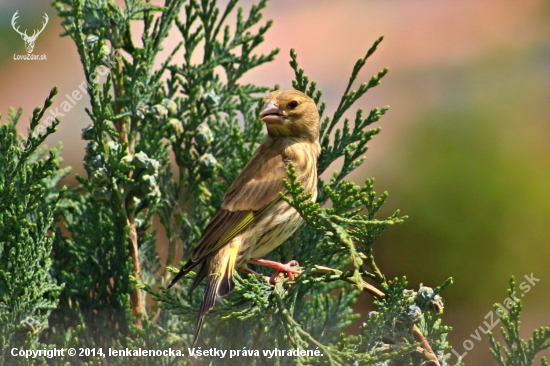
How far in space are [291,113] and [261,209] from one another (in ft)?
1.58

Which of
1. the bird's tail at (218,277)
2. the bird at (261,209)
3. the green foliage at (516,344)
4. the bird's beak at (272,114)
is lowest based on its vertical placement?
the green foliage at (516,344)

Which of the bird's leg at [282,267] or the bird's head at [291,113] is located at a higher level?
the bird's head at [291,113]

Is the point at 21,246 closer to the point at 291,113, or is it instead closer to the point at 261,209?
the point at 261,209

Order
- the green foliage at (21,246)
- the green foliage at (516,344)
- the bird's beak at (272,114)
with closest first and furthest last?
1. the green foliage at (516,344)
2. the green foliage at (21,246)
3. the bird's beak at (272,114)

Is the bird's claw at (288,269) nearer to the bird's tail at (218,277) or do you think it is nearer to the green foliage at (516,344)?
the bird's tail at (218,277)

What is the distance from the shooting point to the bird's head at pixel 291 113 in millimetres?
2713

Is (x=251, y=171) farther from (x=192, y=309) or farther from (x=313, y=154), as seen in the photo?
(x=192, y=309)

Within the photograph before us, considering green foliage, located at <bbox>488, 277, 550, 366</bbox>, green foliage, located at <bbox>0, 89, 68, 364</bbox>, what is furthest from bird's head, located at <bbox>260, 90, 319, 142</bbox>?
green foliage, located at <bbox>488, 277, 550, 366</bbox>

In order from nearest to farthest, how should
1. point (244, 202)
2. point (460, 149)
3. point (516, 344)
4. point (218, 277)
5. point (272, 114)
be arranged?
point (516, 344) < point (218, 277) < point (244, 202) < point (272, 114) < point (460, 149)

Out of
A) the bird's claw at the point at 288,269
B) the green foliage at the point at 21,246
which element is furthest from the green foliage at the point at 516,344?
the green foliage at the point at 21,246

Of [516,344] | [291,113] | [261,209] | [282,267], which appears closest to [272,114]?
[291,113]

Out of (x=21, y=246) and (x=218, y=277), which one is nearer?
(x=21, y=246)

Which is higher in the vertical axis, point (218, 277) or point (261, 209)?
point (261, 209)

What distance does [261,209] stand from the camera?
99.1 inches
